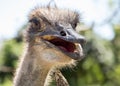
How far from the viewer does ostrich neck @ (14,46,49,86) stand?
470 cm

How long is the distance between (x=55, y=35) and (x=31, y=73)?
0.38 metres

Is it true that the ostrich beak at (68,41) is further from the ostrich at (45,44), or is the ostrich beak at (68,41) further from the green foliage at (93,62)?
the green foliage at (93,62)

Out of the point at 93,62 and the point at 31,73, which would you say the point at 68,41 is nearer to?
the point at 31,73

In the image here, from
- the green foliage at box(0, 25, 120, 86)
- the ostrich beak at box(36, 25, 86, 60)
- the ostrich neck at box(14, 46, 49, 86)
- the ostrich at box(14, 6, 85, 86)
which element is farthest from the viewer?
the green foliage at box(0, 25, 120, 86)

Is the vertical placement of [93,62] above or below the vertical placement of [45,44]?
below

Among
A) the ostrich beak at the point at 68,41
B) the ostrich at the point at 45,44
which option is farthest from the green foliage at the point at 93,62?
the ostrich beak at the point at 68,41

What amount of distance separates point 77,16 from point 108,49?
16.7 feet

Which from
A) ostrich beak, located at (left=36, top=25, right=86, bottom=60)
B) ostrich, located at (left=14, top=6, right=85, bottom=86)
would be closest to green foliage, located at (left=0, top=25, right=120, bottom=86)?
ostrich, located at (left=14, top=6, right=85, bottom=86)

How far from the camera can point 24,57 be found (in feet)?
15.8

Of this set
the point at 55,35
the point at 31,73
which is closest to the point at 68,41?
the point at 55,35

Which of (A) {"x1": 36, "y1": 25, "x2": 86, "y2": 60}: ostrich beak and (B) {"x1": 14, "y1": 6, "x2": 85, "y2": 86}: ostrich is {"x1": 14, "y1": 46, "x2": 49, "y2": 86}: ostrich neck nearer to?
(B) {"x1": 14, "y1": 6, "x2": 85, "y2": 86}: ostrich

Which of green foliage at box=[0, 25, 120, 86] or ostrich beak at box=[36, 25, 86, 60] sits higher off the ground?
ostrich beak at box=[36, 25, 86, 60]

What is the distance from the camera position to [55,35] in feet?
14.9

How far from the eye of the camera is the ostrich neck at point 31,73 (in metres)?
4.70
